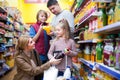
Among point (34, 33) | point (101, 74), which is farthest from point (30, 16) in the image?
point (101, 74)

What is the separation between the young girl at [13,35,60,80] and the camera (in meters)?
2.91

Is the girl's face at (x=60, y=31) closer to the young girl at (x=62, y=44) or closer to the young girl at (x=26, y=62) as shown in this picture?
the young girl at (x=62, y=44)

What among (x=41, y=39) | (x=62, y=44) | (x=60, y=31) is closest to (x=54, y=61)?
(x=62, y=44)

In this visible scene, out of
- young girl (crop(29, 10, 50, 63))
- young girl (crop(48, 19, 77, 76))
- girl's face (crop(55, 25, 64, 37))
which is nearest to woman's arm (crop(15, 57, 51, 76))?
young girl (crop(48, 19, 77, 76))

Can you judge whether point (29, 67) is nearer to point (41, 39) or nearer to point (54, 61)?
point (54, 61)

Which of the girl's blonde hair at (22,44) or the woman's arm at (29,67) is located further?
the girl's blonde hair at (22,44)

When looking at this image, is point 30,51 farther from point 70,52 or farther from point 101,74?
point 101,74

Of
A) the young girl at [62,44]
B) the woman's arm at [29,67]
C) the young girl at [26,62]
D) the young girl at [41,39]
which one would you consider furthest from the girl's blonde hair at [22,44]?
the young girl at [41,39]

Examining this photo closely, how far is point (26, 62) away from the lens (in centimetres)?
295

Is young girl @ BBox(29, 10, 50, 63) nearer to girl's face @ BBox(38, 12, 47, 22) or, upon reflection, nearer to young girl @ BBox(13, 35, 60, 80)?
girl's face @ BBox(38, 12, 47, 22)

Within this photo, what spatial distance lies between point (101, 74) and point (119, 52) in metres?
0.82

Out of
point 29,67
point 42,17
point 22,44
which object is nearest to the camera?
point 29,67

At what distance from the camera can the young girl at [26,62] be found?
291 centimetres

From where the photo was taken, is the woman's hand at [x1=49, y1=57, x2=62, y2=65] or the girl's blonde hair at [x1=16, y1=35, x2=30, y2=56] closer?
the woman's hand at [x1=49, y1=57, x2=62, y2=65]
